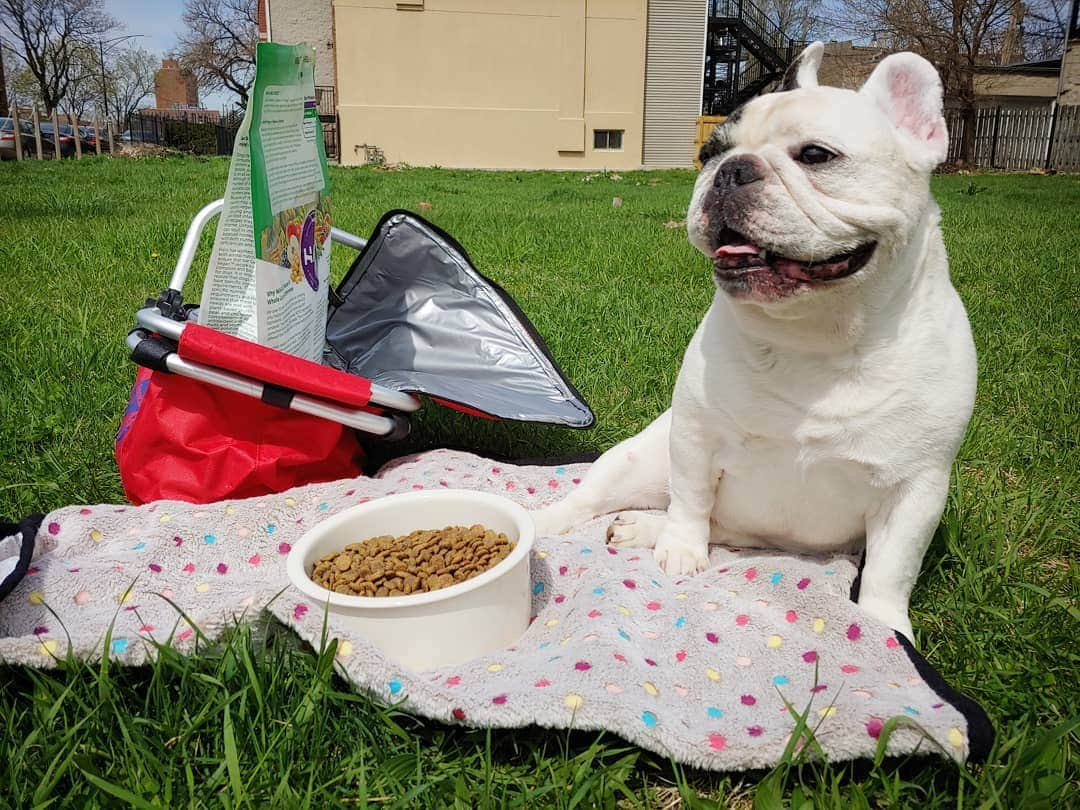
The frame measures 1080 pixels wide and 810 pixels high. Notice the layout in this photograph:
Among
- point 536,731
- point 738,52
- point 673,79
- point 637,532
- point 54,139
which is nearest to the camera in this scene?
point 536,731

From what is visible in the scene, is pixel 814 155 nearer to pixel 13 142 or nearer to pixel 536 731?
pixel 536 731

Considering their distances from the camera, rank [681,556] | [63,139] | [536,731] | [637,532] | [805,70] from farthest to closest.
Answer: [63,139] → [637,532] → [681,556] → [805,70] → [536,731]

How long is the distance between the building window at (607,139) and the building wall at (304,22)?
698 cm

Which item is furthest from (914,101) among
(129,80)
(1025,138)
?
(129,80)

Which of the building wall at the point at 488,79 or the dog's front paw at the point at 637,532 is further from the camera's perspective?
the building wall at the point at 488,79

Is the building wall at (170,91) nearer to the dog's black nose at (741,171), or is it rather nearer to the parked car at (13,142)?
the parked car at (13,142)

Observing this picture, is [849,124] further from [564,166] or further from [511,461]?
[564,166]

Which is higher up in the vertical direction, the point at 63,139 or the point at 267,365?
the point at 63,139

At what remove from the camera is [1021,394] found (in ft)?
10.8

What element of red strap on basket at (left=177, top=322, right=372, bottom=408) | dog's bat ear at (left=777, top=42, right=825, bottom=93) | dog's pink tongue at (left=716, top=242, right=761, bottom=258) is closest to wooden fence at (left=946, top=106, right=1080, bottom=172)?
dog's bat ear at (left=777, top=42, right=825, bottom=93)

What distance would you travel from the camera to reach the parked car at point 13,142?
17594mm

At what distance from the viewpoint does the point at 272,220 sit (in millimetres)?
2305

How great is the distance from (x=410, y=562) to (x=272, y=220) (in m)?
1.10

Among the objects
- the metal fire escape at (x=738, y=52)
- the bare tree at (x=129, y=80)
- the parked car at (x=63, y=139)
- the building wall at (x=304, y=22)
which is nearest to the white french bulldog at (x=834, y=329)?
the building wall at (x=304, y=22)
